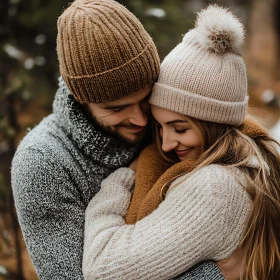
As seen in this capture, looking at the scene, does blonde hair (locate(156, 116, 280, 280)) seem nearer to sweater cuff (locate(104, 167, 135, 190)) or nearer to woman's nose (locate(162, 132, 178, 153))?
woman's nose (locate(162, 132, 178, 153))

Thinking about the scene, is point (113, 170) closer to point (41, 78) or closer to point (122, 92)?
point (122, 92)

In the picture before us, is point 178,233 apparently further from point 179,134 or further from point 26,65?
point 26,65

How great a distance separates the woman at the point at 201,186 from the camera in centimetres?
184

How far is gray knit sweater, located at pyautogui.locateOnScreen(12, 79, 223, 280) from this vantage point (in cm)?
195

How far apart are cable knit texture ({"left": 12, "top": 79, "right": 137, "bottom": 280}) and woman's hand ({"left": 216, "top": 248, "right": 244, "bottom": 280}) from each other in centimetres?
63

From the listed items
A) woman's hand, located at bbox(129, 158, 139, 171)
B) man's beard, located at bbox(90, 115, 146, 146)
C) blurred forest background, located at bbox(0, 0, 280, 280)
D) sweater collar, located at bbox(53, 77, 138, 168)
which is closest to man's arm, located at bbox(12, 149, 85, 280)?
sweater collar, located at bbox(53, 77, 138, 168)

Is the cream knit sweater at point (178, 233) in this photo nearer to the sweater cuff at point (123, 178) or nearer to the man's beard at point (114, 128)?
the sweater cuff at point (123, 178)

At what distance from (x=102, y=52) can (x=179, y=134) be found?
1.81ft

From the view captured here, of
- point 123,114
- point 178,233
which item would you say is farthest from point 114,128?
point 178,233

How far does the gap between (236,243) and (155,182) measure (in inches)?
19.1

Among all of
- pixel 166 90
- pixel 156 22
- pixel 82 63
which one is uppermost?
pixel 82 63

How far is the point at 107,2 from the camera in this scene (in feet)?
6.73

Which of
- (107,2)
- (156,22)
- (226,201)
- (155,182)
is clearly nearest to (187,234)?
(226,201)

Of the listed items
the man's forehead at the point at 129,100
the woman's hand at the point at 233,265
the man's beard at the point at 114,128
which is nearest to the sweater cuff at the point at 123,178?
the man's beard at the point at 114,128
